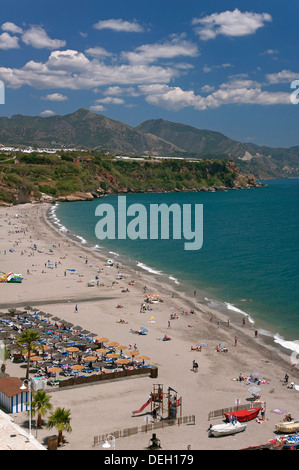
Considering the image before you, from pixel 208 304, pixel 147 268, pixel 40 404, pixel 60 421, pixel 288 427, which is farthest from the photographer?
pixel 147 268

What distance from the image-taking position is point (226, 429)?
2158 cm

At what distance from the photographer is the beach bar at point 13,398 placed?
22297mm

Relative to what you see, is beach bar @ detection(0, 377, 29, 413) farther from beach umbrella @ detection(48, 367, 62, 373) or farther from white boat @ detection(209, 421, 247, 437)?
white boat @ detection(209, 421, 247, 437)

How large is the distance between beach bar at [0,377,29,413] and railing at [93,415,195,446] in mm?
4263

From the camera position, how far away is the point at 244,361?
32.8m

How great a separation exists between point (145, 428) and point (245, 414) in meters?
5.47

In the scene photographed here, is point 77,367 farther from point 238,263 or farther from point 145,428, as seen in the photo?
point 238,263

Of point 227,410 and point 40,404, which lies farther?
point 227,410

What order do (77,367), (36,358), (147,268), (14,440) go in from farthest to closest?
(147,268)
(36,358)
(77,367)
(14,440)

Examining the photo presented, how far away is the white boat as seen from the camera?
21.4 metres

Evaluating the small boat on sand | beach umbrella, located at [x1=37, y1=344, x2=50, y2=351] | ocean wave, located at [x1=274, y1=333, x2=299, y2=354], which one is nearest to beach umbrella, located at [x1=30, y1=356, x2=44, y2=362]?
beach umbrella, located at [x1=37, y1=344, x2=50, y2=351]

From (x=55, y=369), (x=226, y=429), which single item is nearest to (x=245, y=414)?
(x=226, y=429)
